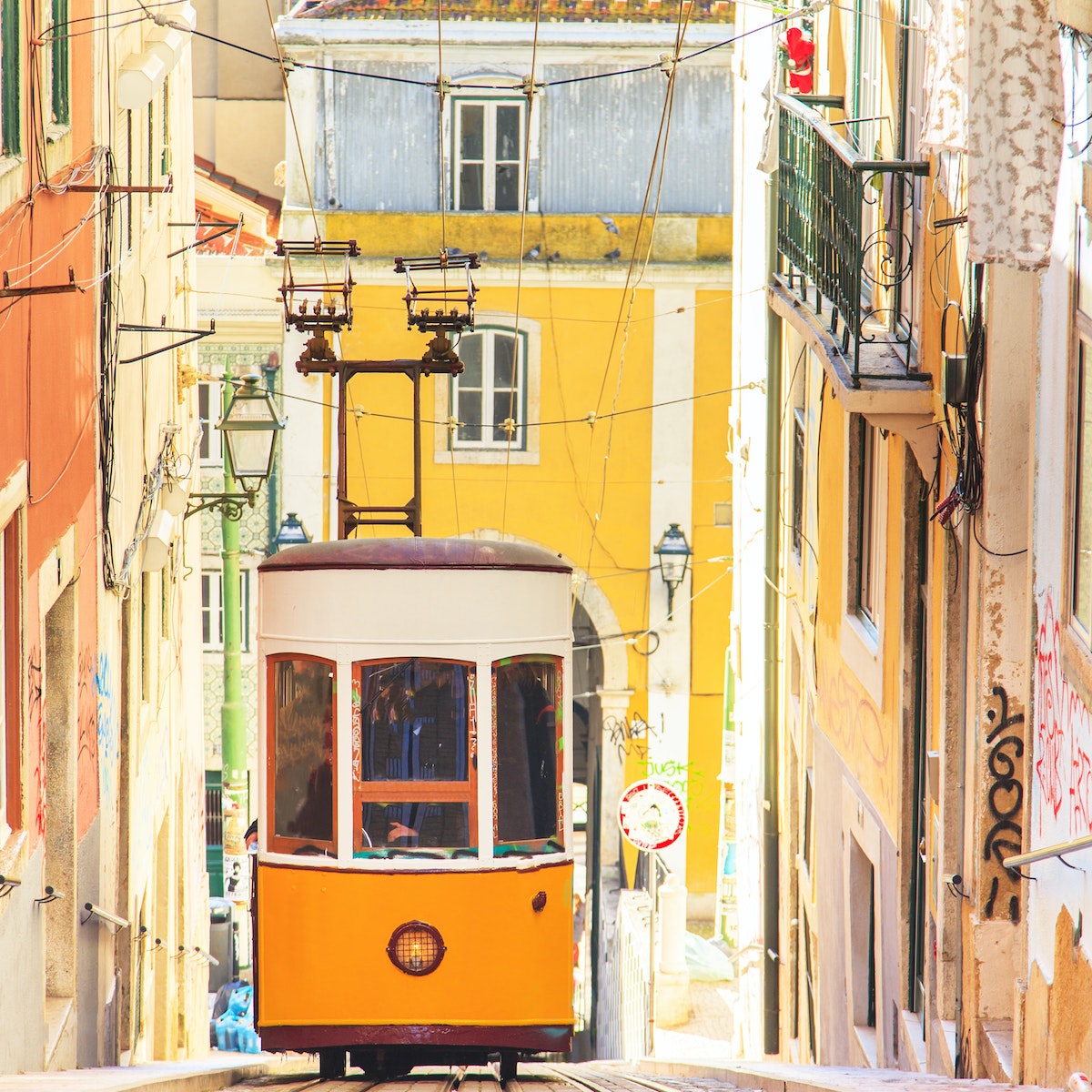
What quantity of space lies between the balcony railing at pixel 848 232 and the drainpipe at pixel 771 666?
4680 millimetres

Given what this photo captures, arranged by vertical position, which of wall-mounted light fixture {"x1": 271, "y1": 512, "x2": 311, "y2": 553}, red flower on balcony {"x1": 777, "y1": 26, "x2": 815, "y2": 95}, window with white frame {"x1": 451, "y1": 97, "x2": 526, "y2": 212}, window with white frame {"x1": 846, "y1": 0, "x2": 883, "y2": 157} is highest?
window with white frame {"x1": 451, "y1": 97, "x2": 526, "y2": 212}

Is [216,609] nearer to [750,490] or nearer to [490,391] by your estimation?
[490,391]

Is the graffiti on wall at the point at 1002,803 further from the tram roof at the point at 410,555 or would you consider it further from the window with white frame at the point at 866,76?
the window with white frame at the point at 866,76

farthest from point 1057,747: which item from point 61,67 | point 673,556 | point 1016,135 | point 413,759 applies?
point 673,556

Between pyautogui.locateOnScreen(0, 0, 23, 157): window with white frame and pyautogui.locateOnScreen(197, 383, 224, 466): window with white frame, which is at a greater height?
pyautogui.locateOnScreen(0, 0, 23, 157): window with white frame

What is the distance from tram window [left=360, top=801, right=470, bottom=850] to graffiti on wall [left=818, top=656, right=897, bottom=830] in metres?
2.44

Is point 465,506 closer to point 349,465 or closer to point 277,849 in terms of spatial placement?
point 349,465

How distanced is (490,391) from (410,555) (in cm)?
1309

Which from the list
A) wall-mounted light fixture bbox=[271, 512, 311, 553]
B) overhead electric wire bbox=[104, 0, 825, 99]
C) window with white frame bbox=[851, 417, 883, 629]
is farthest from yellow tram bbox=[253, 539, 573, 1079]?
wall-mounted light fixture bbox=[271, 512, 311, 553]

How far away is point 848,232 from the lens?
8125mm

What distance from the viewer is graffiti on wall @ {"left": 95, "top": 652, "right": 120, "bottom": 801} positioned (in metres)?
9.20

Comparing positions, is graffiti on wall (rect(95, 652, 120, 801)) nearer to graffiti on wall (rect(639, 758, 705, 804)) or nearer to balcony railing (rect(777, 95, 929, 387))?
balcony railing (rect(777, 95, 929, 387))

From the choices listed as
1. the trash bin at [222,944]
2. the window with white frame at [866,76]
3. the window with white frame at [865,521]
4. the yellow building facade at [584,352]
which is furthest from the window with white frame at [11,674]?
the yellow building facade at [584,352]

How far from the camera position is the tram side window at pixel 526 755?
7.73 metres
